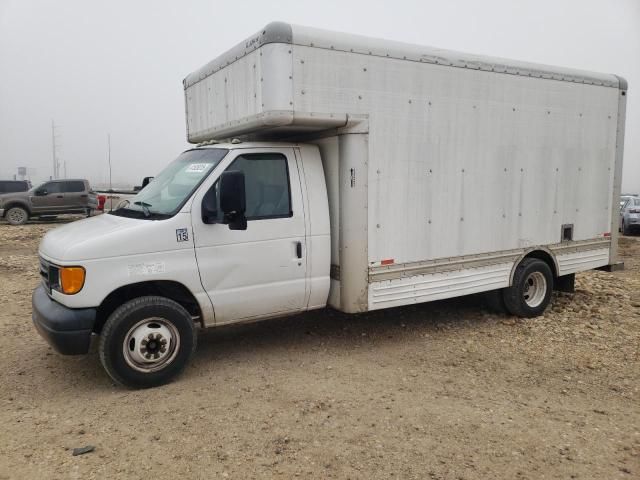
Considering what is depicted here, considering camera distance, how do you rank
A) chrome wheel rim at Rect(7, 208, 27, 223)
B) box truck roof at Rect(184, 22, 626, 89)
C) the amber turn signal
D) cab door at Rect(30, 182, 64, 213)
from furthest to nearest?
1. cab door at Rect(30, 182, 64, 213)
2. chrome wheel rim at Rect(7, 208, 27, 223)
3. box truck roof at Rect(184, 22, 626, 89)
4. the amber turn signal

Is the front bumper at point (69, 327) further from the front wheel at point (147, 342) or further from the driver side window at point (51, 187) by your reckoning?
the driver side window at point (51, 187)

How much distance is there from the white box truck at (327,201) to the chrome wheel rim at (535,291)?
0.03 m

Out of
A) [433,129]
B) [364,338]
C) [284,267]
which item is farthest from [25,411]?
[433,129]

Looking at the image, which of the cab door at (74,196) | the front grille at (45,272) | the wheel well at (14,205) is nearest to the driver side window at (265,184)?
the front grille at (45,272)

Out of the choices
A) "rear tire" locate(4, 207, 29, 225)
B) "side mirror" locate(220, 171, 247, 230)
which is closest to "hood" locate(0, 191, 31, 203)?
"rear tire" locate(4, 207, 29, 225)

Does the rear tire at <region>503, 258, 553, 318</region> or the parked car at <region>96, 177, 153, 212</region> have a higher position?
the parked car at <region>96, 177, 153, 212</region>

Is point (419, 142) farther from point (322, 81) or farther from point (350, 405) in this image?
point (350, 405)

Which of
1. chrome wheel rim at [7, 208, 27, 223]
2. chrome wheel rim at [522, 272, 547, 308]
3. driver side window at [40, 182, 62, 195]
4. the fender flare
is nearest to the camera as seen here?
the fender flare

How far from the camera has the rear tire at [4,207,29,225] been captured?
21.4 metres

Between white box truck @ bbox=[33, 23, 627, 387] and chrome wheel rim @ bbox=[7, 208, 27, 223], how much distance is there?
18.0 metres

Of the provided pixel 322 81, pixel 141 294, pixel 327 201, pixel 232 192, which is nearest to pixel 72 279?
pixel 141 294

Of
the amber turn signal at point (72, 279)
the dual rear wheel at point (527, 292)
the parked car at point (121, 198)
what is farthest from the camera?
the dual rear wheel at point (527, 292)

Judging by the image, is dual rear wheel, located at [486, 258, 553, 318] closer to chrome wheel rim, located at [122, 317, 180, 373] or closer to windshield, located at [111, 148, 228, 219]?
windshield, located at [111, 148, 228, 219]

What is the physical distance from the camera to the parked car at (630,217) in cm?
1989
